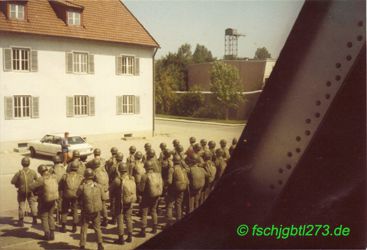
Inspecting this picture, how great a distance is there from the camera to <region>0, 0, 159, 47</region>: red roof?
9.21 ft

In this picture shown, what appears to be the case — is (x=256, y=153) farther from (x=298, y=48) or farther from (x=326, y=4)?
(x=326, y=4)

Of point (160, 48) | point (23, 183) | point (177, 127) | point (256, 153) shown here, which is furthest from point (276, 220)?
point (23, 183)

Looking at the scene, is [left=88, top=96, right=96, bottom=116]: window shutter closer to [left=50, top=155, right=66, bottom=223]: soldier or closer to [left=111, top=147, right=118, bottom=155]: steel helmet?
[left=111, top=147, right=118, bottom=155]: steel helmet

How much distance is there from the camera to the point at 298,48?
2145 millimetres

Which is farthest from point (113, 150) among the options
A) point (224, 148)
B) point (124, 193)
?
point (224, 148)

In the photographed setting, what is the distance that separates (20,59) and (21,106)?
1.07 ft

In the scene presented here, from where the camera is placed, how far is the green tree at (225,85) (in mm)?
3096

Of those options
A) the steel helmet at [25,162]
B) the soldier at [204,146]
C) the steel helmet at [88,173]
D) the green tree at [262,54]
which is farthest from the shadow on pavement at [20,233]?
the green tree at [262,54]

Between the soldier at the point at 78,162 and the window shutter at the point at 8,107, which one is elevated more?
the window shutter at the point at 8,107

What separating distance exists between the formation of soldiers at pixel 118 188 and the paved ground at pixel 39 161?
0.10 meters

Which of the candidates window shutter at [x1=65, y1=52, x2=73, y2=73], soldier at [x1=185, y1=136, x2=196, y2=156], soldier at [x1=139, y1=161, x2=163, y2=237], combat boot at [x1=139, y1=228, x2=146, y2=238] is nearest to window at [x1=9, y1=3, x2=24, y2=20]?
window shutter at [x1=65, y1=52, x2=73, y2=73]

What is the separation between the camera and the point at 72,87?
2961 mm

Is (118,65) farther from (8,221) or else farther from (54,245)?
(8,221)

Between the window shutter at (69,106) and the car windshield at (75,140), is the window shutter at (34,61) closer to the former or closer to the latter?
the window shutter at (69,106)
